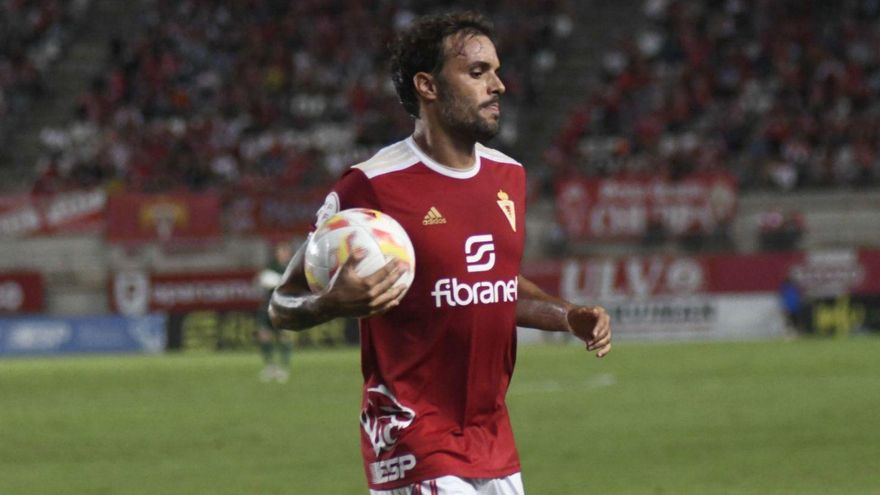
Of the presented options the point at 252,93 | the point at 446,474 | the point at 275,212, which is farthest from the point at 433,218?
the point at 252,93

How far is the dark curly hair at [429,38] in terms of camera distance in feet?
16.4

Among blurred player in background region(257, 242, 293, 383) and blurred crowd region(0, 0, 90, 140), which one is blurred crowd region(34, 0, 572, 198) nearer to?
blurred crowd region(0, 0, 90, 140)

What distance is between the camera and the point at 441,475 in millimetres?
4781

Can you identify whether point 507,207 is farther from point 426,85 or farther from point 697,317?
point 697,317

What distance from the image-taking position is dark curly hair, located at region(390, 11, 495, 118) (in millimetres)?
5008

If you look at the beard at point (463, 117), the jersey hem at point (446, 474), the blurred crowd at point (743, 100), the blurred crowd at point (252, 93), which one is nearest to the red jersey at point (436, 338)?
the jersey hem at point (446, 474)

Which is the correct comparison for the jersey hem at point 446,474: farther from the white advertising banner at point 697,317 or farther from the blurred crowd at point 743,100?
Result: the blurred crowd at point 743,100

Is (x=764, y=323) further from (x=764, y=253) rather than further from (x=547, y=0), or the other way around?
(x=547, y=0)

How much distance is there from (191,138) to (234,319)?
6.45 meters

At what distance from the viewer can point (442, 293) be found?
16.0ft

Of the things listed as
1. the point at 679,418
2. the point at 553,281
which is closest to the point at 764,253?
the point at 553,281

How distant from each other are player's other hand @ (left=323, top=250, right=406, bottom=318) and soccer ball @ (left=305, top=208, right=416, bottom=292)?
3cm

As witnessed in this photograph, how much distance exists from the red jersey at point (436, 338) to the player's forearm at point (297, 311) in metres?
0.28

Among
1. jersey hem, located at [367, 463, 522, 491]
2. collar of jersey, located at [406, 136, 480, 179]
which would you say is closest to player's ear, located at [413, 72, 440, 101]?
collar of jersey, located at [406, 136, 480, 179]
